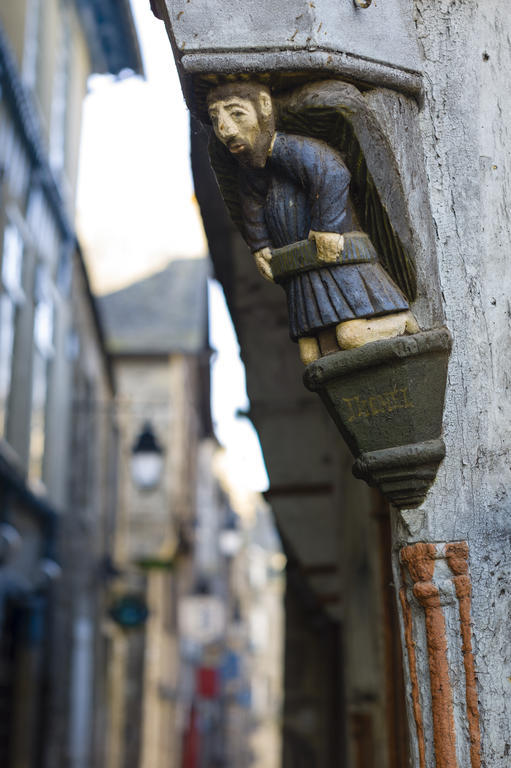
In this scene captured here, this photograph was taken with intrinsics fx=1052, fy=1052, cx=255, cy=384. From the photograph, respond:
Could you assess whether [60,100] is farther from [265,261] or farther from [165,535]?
[265,261]

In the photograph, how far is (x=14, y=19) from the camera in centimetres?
998

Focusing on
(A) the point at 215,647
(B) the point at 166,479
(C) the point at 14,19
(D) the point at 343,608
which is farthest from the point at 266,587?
(D) the point at 343,608

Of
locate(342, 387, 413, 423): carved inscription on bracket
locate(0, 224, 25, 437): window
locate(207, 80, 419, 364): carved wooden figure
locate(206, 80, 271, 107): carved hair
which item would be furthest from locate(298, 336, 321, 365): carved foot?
locate(0, 224, 25, 437): window

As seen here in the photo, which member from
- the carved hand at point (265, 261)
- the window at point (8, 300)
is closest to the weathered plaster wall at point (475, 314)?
the carved hand at point (265, 261)

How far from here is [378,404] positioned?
6.97 feet

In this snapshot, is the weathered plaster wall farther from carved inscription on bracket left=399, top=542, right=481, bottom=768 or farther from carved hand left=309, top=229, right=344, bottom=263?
carved hand left=309, top=229, right=344, bottom=263

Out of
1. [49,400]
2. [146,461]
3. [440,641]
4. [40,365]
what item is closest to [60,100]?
[40,365]

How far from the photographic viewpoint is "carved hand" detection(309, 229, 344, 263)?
2.12 meters

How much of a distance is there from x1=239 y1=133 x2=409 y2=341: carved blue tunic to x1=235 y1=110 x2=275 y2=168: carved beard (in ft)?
0.06

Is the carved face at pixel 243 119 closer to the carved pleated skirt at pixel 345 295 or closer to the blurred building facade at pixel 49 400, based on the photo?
the carved pleated skirt at pixel 345 295

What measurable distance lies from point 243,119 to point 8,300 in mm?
7653

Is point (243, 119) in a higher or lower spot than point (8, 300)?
lower

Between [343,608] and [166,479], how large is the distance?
40.4 ft

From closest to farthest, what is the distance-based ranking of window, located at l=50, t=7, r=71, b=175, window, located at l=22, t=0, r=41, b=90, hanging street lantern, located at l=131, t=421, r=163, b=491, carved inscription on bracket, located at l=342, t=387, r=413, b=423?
1. carved inscription on bracket, located at l=342, t=387, r=413, b=423
2. window, located at l=22, t=0, r=41, b=90
3. hanging street lantern, located at l=131, t=421, r=163, b=491
4. window, located at l=50, t=7, r=71, b=175
